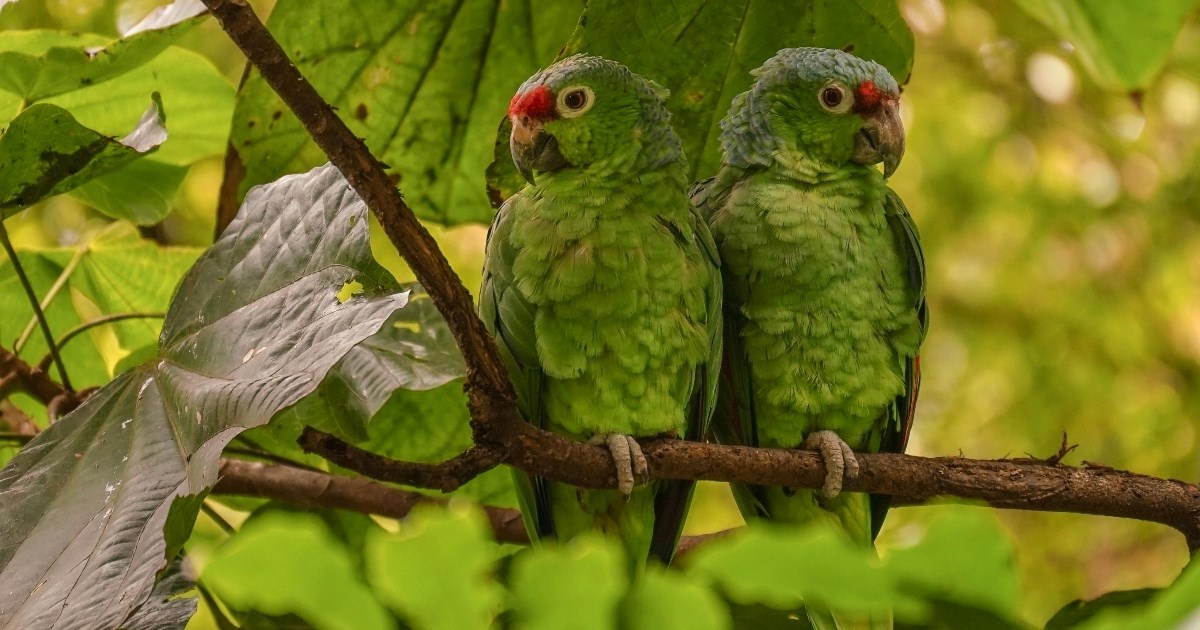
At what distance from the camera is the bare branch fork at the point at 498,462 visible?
720 mm

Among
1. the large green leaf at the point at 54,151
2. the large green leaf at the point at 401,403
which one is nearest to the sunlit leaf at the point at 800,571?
the large green leaf at the point at 401,403

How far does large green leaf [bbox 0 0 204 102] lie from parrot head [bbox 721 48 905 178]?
2.09 feet

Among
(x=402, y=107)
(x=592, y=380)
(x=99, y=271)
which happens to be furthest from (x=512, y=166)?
(x=99, y=271)

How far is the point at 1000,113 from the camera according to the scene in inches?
109

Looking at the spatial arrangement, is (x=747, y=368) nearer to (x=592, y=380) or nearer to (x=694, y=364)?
(x=694, y=364)

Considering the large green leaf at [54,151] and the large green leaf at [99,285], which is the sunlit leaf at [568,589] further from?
the large green leaf at [99,285]

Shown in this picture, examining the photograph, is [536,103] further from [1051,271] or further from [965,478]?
[1051,271]

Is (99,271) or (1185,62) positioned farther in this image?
(1185,62)

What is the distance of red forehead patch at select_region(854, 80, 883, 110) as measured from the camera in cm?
119

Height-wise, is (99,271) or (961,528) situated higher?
(961,528)

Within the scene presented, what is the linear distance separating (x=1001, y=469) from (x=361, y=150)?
68cm

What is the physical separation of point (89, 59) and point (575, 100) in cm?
51

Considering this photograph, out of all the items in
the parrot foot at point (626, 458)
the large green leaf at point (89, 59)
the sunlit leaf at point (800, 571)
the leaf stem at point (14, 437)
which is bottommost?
the parrot foot at point (626, 458)

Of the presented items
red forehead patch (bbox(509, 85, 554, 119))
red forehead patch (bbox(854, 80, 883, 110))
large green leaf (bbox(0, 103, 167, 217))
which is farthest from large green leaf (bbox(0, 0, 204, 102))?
red forehead patch (bbox(854, 80, 883, 110))
